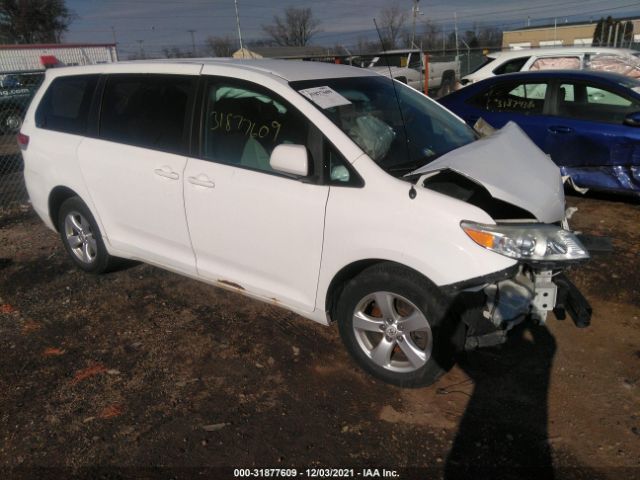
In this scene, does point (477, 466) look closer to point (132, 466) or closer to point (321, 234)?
point (321, 234)

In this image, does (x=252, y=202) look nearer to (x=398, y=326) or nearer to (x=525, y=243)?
(x=398, y=326)

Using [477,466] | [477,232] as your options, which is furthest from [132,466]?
[477,232]

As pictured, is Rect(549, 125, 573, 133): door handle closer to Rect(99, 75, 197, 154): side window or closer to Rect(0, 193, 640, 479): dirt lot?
Rect(0, 193, 640, 479): dirt lot

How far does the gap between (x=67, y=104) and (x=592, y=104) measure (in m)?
5.50

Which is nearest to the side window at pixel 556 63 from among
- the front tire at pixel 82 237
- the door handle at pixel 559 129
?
the door handle at pixel 559 129

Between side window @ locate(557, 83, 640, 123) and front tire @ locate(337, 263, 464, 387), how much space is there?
163 inches

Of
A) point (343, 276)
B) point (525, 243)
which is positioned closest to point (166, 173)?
point (343, 276)

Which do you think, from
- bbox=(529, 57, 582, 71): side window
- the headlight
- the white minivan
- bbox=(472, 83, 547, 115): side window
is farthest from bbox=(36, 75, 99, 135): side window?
bbox=(529, 57, 582, 71): side window

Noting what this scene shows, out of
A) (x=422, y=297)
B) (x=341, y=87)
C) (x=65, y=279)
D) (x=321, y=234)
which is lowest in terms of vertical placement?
(x=65, y=279)

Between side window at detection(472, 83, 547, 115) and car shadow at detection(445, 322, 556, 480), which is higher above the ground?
side window at detection(472, 83, 547, 115)

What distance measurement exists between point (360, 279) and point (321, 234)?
343 millimetres

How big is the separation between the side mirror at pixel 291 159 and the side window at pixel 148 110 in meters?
0.94

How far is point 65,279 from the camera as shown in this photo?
4.84m

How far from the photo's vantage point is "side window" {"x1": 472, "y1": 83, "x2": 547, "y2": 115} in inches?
247
